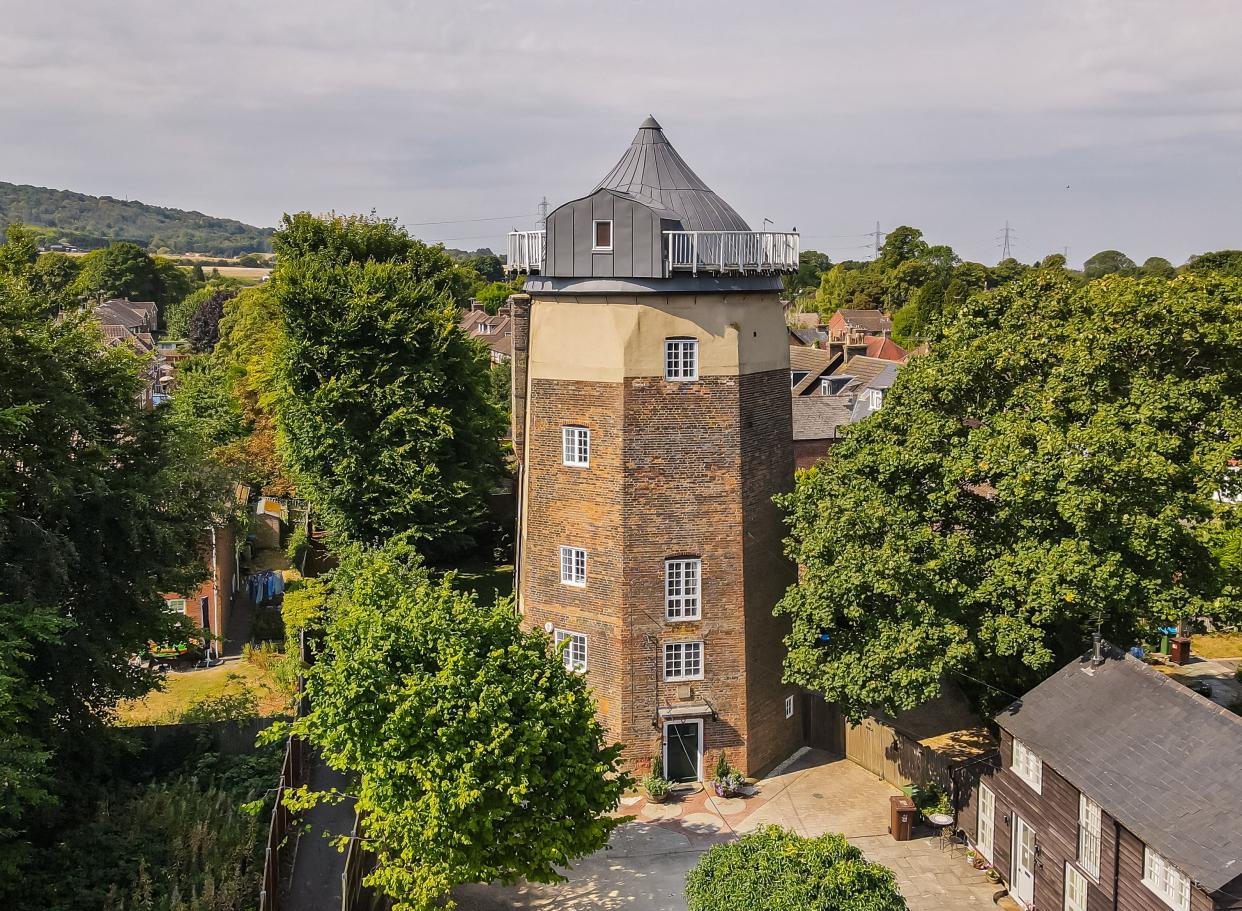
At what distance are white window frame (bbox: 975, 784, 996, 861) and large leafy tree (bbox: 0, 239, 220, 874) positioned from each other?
A: 18441 mm

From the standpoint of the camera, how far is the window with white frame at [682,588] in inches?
967

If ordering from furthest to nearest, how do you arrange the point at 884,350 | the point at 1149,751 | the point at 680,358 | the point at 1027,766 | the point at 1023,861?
the point at 884,350
the point at 680,358
the point at 1023,861
the point at 1027,766
the point at 1149,751

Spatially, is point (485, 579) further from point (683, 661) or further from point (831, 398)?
point (831, 398)

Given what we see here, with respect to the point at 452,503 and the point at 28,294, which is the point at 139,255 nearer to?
the point at 452,503

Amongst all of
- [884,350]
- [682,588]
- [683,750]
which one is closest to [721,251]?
[682,588]

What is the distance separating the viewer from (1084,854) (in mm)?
17641

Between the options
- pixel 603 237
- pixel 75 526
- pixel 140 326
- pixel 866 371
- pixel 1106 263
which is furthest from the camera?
pixel 1106 263

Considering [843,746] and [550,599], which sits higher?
[550,599]

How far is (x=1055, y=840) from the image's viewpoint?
18.5 metres

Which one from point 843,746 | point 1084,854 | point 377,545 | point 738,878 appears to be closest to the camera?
point 738,878

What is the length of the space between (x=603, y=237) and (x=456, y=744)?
1290cm

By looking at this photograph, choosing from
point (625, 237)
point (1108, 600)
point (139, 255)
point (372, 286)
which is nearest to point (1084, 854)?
point (1108, 600)

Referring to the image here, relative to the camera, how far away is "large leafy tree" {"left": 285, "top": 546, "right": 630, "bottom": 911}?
1552 centimetres

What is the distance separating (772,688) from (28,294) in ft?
65.8
